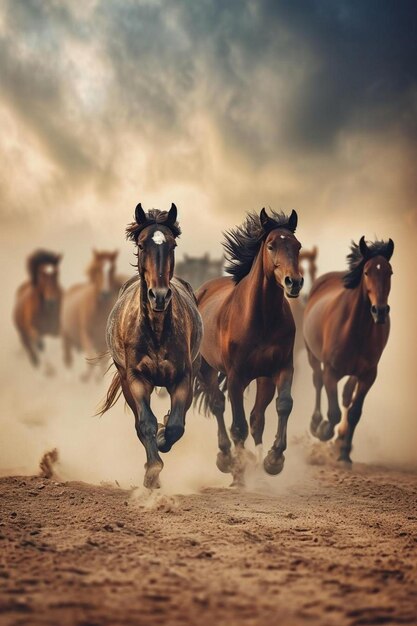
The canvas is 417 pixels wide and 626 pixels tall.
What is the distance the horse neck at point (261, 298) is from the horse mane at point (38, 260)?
7.73 meters

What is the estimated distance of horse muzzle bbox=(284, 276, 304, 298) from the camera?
6.93 meters

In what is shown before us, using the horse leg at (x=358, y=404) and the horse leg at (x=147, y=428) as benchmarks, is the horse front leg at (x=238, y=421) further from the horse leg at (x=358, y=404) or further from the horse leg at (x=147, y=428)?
the horse leg at (x=358, y=404)

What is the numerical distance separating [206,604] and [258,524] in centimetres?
230

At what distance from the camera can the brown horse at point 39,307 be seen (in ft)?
49.4

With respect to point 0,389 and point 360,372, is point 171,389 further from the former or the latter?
point 0,389

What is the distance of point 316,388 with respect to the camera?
1106cm

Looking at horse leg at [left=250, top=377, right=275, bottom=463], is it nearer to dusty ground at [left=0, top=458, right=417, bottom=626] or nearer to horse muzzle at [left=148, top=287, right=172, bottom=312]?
dusty ground at [left=0, top=458, right=417, bottom=626]

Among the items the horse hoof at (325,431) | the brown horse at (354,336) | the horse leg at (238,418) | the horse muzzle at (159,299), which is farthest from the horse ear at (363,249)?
the horse muzzle at (159,299)

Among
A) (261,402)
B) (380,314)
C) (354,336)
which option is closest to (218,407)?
(261,402)

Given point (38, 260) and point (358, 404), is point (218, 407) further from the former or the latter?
point (38, 260)

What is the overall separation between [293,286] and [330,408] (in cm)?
303

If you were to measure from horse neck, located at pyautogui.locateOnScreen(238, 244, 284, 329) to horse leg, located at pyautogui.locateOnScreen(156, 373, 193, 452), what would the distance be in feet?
4.52

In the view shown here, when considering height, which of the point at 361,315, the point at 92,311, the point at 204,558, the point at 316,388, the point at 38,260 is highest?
the point at 38,260

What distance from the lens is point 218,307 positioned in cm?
870
